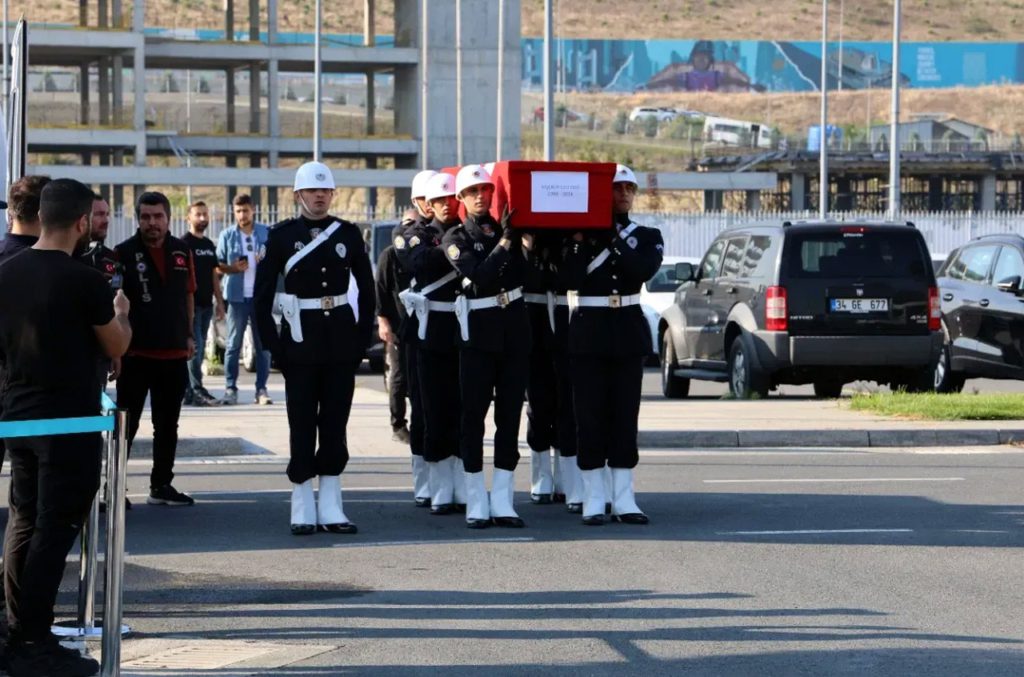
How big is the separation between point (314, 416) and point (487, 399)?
107 centimetres

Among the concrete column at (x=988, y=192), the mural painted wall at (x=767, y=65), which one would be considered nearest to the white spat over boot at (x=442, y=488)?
the concrete column at (x=988, y=192)

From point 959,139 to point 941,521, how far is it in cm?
10042

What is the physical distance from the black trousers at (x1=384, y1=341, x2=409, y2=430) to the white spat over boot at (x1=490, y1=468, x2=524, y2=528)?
361 centimetres

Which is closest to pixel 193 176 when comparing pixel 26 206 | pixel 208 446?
pixel 208 446

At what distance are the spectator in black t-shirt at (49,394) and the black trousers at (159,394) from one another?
16.1ft

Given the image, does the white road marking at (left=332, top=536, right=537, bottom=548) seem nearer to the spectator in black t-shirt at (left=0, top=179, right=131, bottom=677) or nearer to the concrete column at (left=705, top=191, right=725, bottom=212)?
the spectator in black t-shirt at (left=0, top=179, right=131, bottom=677)

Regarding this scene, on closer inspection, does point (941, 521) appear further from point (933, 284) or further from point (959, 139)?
point (959, 139)

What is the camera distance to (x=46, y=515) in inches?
295

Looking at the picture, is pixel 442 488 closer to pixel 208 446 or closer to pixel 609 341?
pixel 609 341

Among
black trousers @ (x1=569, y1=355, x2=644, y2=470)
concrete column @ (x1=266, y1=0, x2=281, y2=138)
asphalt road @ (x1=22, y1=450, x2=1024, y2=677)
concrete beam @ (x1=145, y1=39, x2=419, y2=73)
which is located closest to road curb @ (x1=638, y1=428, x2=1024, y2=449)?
asphalt road @ (x1=22, y1=450, x2=1024, y2=677)

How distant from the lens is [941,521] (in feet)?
39.1

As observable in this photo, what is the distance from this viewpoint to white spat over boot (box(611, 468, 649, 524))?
39.2 ft

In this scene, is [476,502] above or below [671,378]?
above

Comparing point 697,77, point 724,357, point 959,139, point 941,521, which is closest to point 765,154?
point 959,139
